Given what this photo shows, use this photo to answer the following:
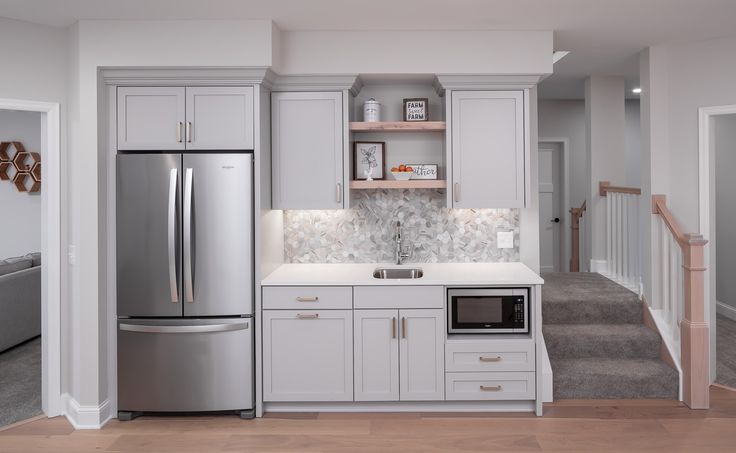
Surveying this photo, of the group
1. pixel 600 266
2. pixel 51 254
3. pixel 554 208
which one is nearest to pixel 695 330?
pixel 600 266

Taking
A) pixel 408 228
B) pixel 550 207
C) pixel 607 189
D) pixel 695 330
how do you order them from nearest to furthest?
pixel 695 330, pixel 408 228, pixel 607 189, pixel 550 207

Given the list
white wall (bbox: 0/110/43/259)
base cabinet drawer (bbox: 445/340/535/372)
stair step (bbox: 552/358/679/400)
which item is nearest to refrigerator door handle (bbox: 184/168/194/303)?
base cabinet drawer (bbox: 445/340/535/372)

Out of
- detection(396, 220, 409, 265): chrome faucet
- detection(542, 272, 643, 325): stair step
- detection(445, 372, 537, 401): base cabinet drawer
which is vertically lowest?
detection(445, 372, 537, 401): base cabinet drawer

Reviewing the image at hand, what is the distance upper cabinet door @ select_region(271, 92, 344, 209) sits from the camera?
352 centimetres

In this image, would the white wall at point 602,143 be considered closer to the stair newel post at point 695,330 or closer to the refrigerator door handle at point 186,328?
the stair newel post at point 695,330

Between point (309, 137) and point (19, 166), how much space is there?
4068 mm

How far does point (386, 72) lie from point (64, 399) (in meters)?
2.98

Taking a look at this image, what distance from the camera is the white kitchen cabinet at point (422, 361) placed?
3.27 metres

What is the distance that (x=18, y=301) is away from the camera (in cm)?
476

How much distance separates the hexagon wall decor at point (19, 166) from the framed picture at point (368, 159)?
4041mm

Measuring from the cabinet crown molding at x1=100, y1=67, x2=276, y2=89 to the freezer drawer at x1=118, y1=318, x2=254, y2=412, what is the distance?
1.48 m

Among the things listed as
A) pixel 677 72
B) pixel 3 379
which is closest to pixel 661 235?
pixel 677 72

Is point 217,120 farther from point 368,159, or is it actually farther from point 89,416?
point 89,416

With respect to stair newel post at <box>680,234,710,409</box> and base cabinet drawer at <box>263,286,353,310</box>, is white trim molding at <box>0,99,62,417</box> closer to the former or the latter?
base cabinet drawer at <box>263,286,353,310</box>
